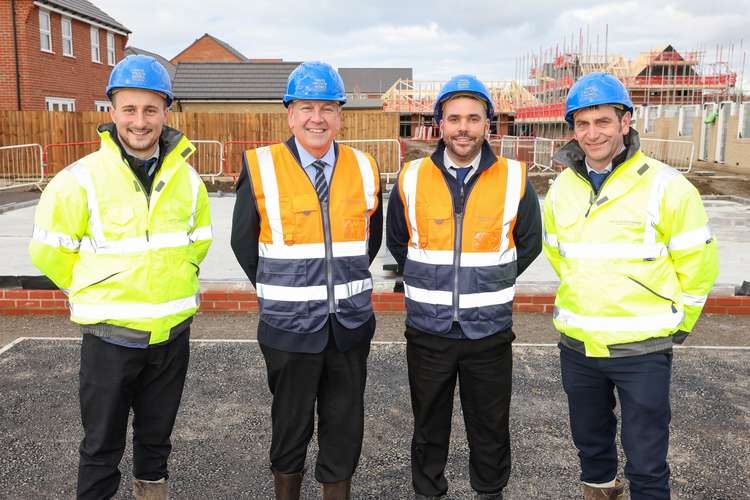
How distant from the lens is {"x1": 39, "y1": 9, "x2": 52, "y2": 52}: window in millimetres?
24328

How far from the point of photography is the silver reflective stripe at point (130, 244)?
2.94 m

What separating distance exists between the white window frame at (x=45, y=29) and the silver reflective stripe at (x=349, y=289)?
84.4 feet

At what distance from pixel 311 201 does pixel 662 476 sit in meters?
1.98

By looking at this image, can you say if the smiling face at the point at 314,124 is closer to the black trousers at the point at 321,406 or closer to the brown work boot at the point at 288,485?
the black trousers at the point at 321,406

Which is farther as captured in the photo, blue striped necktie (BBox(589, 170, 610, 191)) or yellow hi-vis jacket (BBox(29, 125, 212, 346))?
blue striped necktie (BBox(589, 170, 610, 191))

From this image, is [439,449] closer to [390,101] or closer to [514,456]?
[514,456]

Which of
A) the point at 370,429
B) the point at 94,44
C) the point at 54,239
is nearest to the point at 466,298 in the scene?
the point at 370,429

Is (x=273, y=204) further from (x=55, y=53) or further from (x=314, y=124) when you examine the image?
(x=55, y=53)

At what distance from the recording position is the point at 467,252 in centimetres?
318

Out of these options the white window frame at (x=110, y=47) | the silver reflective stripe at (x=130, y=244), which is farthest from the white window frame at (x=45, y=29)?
the silver reflective stripe at (x=130, y=244)

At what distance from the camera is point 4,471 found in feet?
12.0

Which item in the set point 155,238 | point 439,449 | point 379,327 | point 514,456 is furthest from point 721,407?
point 155,238

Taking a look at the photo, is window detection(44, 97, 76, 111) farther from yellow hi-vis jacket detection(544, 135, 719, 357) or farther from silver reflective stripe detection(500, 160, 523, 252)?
yellow hi-vis jacket detection(544, 135, 719, 357)

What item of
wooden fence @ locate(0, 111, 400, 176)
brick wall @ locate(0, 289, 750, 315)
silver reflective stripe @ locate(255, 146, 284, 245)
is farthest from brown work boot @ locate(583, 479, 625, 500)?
wooden fence @ locate(0, 111, 400, 176)
